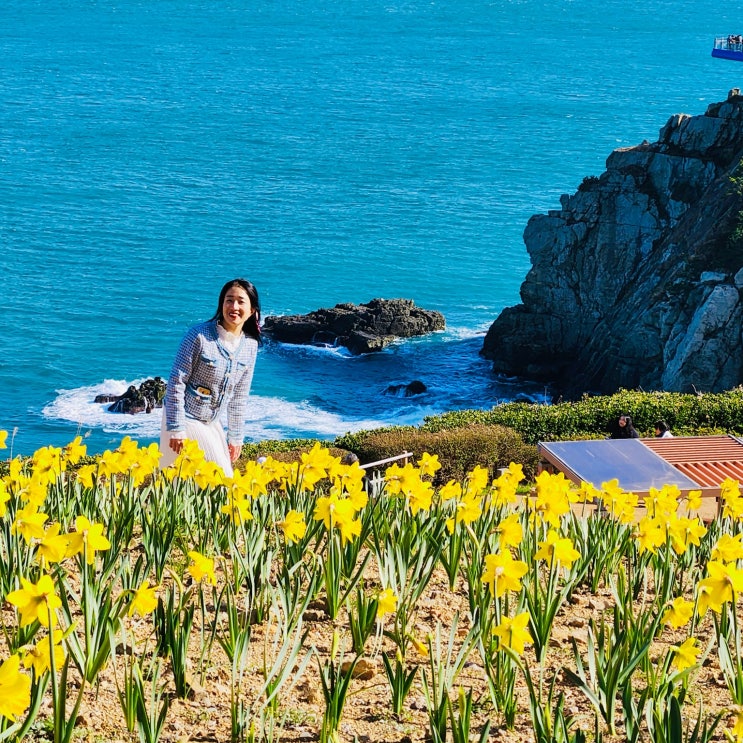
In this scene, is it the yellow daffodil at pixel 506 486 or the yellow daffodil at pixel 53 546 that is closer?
the yellow daffodil at pixel 53 546

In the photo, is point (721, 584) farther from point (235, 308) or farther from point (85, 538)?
point (235, 308)

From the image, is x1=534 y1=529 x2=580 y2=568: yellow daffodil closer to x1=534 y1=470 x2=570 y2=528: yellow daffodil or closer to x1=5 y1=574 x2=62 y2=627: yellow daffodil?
x1=534 y1=470 x2=570 y2=528: yellow daffodil

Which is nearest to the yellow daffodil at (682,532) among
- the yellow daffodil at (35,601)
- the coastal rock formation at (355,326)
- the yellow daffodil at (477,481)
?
the yellow daffodil at (477,481)

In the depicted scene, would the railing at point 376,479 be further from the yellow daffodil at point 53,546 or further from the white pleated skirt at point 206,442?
the yellow daffodil at point 53,546

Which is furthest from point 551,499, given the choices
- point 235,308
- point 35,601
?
point 235,308

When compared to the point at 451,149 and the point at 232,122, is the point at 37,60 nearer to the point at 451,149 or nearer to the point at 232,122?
the point at 232,122

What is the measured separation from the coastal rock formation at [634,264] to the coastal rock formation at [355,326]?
3.85 meters

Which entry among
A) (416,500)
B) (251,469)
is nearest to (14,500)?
(251,469)

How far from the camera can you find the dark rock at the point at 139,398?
1523 inches

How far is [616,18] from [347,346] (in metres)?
125

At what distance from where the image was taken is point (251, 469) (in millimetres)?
5906

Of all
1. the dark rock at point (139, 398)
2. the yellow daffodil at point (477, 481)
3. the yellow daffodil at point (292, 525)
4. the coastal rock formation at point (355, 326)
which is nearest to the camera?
the yellow daffodil at point (292, 525)

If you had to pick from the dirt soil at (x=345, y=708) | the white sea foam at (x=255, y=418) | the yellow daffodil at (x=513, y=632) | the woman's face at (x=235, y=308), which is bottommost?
the dirt soil at (x=345, y=708)

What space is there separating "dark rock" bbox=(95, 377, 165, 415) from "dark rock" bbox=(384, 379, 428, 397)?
8144mm
